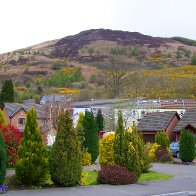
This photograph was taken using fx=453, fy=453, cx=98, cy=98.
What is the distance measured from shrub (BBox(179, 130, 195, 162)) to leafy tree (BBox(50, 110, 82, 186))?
16.8 m

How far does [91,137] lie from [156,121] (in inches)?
707

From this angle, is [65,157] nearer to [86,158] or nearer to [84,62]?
[86,158]

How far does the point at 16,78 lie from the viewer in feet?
456

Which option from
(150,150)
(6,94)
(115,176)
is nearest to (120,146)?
(115,176)

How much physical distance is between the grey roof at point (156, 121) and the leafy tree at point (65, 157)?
1116 inches

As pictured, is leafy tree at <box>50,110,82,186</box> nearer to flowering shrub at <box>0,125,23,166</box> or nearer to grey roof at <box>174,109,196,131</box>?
flowering shrub at <box>0,125,23,166</box>

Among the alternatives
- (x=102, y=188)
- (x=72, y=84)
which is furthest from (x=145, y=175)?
(x=72, y=84)

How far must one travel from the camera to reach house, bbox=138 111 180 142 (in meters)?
45.6

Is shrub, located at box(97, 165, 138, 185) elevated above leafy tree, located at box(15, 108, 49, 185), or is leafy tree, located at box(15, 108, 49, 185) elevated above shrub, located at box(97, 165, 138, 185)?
leafy tree, located at box(15, 108, 49, 185)

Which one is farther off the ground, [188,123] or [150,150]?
[188,123]

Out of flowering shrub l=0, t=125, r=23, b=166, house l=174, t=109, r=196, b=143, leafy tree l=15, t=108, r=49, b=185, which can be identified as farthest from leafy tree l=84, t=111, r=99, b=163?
house l=174, t=109, r=196, b=143

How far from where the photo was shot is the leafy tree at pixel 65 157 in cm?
1712

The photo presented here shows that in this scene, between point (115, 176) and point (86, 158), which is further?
point (86, 158)

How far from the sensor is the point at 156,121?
4662 centimetres
